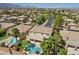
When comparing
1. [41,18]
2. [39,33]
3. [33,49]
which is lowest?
[33,49]

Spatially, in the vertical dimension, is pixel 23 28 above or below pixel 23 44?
above

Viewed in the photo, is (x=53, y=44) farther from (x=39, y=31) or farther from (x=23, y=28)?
(x=23, y=28)

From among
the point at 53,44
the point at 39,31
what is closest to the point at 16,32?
the point at 39,31

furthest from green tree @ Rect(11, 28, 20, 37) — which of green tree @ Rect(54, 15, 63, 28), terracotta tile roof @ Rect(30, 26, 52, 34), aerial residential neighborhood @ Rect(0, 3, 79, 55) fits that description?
green tree @ Rect(54, 15, 63, 28)

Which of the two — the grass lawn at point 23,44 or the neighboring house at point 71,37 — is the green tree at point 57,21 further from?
the grass lawn at point 23,44

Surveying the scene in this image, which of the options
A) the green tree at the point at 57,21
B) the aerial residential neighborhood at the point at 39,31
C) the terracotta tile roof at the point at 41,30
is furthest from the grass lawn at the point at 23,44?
the green tree at the point at 57,21

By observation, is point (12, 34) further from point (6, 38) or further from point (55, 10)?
point (55, 10)

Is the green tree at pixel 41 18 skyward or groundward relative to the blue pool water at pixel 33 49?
skyward
